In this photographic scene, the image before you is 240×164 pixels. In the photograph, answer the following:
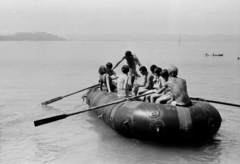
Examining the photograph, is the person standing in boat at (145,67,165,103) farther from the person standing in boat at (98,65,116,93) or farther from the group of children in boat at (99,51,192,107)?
the person standing in boat at (98,65,116,93)

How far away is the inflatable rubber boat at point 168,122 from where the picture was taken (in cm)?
779

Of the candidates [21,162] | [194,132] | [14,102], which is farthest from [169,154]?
[14,102]

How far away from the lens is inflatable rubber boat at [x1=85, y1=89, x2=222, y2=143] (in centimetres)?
779

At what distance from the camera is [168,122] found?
7773 millimetres

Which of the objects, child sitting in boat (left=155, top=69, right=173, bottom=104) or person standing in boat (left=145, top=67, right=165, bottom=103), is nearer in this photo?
child sitting in boat (left=155, top=69, right=173, bottom=104)

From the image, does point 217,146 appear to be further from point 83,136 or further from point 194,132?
point 83,136

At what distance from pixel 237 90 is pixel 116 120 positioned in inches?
453

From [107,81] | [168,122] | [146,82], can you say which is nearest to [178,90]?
[168,122]

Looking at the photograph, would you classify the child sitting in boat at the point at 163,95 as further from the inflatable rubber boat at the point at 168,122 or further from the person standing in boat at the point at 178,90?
the inflatable rubber boat at the point at 168,122

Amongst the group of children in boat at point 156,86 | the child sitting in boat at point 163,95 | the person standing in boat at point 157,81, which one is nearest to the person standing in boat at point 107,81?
the group of children in boat at point 156,86

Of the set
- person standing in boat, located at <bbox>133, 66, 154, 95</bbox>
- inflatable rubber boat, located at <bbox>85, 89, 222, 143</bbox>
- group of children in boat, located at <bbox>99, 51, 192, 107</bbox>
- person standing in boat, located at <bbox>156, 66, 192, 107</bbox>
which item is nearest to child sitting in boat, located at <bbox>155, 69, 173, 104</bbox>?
group of children in boat, located at <bbox>99, 51, 192, 107</bbox>

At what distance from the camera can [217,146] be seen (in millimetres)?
8555

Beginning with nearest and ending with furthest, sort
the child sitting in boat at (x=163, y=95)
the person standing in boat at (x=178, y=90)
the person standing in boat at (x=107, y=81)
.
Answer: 1. the person standing in boat at (x=178, y=90)
2. the child sitting in boat at (x=163, y=95)
3. the person standing in boat at (x=107, y=81)

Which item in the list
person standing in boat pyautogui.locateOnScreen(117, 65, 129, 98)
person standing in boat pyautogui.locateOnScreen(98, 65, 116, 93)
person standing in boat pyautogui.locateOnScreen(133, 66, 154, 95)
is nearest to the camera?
person standing in boat pyautogui.locateOnScreen(117, 65, 129, 98)
